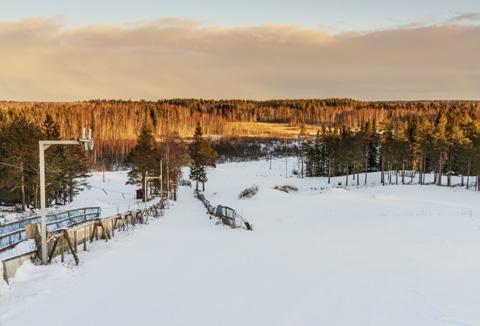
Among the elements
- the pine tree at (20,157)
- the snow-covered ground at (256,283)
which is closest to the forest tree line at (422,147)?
the snow-covered ground at (256,283)

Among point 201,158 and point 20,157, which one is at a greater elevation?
point 20,157

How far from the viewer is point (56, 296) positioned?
928cm

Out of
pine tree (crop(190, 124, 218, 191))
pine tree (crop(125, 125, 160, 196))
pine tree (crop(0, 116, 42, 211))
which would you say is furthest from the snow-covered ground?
pine tree (crop(190, 124, 218, 191))

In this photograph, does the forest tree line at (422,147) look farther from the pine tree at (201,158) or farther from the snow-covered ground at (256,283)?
the snow-covered ground at (256,283)

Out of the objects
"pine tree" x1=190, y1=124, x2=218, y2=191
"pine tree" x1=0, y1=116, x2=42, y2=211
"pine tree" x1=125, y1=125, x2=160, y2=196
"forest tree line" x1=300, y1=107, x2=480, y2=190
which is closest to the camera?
"pine tree" x1=0, y1=116, x2=42, y2=211

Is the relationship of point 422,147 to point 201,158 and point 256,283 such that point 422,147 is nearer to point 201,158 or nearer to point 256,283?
point 201,158

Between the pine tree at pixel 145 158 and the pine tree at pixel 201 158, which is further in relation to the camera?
the pine tree at pixel 201 158

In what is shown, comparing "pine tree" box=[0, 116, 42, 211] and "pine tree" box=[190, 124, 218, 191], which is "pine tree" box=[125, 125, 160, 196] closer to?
"pine tree" box=[190, 124, 218, 191]

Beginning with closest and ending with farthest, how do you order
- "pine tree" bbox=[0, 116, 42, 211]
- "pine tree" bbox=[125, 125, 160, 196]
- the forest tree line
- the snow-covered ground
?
1. the snow-covered ground
2. "pine tree" bbox=[0, 116, 42, 211]
3. "pine tree" bbox=[125, 125, 160, 196]
4. the forest tree line

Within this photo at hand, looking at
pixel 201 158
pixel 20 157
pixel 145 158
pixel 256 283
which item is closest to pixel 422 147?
pixel 201 158

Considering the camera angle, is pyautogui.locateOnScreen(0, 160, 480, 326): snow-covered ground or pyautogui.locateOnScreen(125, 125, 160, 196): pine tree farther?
pyautogui.locateOnScreen(125, 125, 160, 196): pine tree

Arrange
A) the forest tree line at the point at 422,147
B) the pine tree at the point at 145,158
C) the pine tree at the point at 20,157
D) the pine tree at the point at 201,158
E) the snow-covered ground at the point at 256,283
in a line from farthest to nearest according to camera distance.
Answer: the pine tree at the point at 201,158
the forest tree line at the point at 422,147
the pine tree at the point at 145,158
the pine tree at the point at 20,157
the snow-covered ground at the point at 256,283

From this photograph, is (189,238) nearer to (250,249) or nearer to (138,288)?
(250,249)

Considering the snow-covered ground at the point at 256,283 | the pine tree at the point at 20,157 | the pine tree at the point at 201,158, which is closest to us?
the snow-covered ground at the point at 256,283
